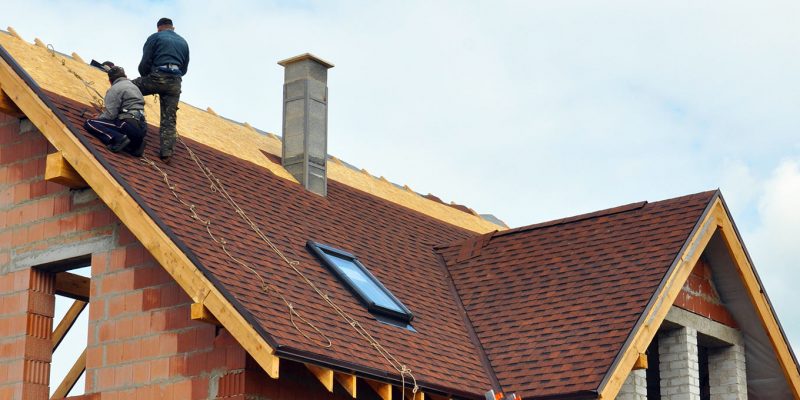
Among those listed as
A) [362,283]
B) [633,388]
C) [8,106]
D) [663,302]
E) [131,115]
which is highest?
[8,106]

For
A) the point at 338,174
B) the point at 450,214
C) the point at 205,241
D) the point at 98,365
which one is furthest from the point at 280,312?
the point at 450,214

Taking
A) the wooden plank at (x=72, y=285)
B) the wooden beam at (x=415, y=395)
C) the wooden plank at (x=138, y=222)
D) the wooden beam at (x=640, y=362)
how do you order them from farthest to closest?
the wooden plank at (x=72, y=285)
the wooden beam at (x=640, y=362)
the wooden beam at (x=415, y=395)
the wooden plank at (x=138, y=222)

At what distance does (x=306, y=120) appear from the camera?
19.2 meters

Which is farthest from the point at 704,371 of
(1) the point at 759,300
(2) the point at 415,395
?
(2) the point at 415,395

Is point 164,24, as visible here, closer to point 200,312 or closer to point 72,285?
point 72,285

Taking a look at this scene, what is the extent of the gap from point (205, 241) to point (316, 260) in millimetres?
2185

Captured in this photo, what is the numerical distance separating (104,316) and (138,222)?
48.4 inches

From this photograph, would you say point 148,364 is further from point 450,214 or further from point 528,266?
point 450,214

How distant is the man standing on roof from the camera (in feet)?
51.5

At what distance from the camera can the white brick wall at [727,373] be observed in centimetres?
1786

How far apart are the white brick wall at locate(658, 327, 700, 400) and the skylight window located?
3.35 meters

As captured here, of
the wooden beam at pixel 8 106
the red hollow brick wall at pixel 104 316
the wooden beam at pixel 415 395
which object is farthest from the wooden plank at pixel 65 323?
the wooden beam at pixel 415 395

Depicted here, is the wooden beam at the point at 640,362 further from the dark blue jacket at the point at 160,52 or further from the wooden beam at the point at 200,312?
the dark blue jacket at the point at 160,52

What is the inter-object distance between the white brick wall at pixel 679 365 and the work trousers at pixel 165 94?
6539 mm
